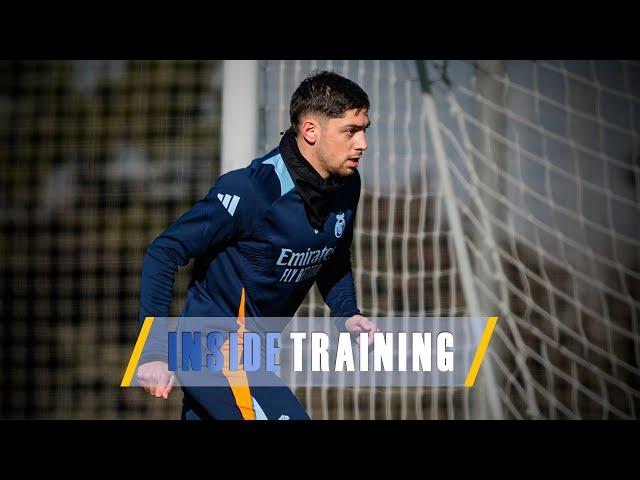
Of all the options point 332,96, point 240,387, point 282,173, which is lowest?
point 240,387

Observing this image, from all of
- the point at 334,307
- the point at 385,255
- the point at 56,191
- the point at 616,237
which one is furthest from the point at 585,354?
the point at 56,191

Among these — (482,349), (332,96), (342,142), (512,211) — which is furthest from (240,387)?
(512,211)

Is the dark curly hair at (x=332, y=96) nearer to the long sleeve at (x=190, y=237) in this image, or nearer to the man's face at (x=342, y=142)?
the man's face at (x=342, y=142)

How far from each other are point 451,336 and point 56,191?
6.56 feet

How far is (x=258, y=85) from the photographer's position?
2.67 m

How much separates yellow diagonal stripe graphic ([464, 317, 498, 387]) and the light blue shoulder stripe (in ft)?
3.88

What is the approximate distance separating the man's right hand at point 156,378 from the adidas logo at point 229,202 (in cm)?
45

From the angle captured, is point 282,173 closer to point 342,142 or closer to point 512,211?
point 342,142

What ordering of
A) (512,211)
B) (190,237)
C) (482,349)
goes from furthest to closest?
(512,211)
(482,349)
(190,237)

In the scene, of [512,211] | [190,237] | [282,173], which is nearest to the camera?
[190,237]

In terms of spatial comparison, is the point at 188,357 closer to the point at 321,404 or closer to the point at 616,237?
the point at 321,404

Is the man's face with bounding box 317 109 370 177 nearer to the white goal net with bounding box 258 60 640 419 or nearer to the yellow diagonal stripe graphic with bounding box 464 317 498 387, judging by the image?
the white goal net with bounding box 258 60 640 419

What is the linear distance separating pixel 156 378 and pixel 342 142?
85 cm

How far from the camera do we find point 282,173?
207 cm
